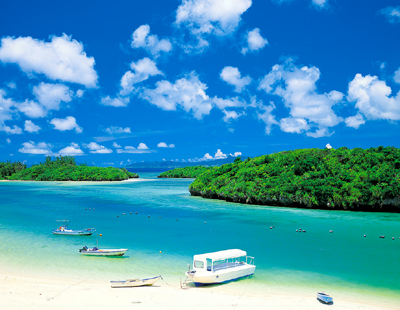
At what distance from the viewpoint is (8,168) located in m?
158

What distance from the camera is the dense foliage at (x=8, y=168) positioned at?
155 m

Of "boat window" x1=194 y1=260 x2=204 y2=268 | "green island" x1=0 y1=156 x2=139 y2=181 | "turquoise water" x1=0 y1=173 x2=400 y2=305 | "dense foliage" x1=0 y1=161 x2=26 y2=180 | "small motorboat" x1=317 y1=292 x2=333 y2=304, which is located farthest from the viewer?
"dense foliage" x1=0 y1=161 x2=26 y2=180

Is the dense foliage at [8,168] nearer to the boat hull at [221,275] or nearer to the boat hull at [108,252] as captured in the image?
the boat hull at [108,252]

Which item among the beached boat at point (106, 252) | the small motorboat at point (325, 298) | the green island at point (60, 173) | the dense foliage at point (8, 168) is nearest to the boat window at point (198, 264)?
the small motorboat at point (325, 298)

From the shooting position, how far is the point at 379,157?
4719cm

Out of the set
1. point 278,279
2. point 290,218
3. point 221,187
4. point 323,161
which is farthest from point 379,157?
point 278,279

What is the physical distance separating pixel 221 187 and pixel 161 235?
97.5ft

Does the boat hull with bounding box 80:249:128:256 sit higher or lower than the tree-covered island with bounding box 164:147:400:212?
lower

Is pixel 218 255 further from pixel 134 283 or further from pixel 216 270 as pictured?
pixel 134 283

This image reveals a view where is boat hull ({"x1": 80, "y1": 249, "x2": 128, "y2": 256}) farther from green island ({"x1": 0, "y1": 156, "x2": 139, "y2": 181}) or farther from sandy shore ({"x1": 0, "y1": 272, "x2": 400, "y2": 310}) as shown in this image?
green island ({"x1": 0, "y1": 156, "x2": 139, "y2": 181})

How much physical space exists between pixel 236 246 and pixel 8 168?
16688 cm

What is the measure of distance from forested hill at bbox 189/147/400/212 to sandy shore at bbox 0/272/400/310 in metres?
31.7

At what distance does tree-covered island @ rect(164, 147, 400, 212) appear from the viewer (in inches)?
1652

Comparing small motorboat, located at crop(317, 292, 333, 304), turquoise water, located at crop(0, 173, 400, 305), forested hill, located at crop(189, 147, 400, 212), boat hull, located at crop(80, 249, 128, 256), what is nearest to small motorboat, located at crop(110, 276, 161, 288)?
turquoise water, located at crop(0, 173, 400, 305)
